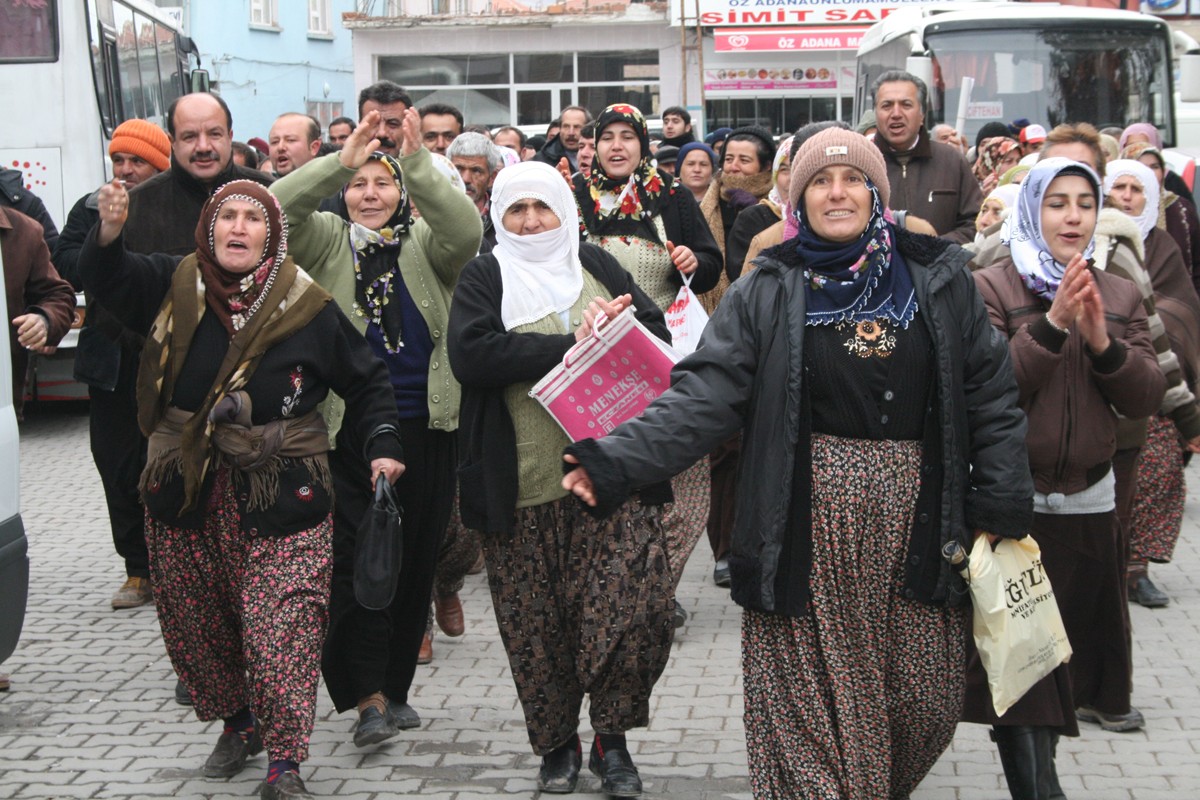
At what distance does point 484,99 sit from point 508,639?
108 ft

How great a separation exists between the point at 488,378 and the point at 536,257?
426mm

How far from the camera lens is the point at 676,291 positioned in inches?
268

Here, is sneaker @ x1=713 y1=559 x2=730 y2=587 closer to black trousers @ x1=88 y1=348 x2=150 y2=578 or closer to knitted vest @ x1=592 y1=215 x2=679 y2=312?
knitted vest @ x1=592 y1=215 x2=679 y2=312

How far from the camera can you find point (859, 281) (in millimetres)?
4023

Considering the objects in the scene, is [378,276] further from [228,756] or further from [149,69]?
[149,69]

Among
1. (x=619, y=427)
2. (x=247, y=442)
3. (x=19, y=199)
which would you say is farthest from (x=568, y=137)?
(x=619, y=427)

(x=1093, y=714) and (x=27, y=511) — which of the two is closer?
(x=1093, y=714)

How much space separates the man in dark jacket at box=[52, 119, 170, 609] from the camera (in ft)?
23.1

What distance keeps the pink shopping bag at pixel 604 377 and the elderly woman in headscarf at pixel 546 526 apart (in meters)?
0.08

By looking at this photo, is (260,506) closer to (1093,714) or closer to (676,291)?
(676,291)

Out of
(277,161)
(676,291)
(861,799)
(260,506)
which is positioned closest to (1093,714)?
(861,799)

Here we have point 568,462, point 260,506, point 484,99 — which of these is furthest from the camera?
point 484,99

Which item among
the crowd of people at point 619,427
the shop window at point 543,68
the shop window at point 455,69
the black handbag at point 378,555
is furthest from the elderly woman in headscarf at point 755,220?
the shop window at point 455,69

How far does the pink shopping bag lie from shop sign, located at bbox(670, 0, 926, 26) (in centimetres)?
2890
